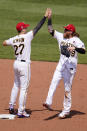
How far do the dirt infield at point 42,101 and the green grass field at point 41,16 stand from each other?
98.7 inches

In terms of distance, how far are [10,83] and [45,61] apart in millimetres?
2861

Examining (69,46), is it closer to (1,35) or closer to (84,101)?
(84,101)

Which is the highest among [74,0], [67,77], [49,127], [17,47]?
[74,0]

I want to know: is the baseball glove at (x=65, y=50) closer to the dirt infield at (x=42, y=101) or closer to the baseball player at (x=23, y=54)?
the baseball player at (x=23, y=54)

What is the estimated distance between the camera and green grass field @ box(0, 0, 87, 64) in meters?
17.6

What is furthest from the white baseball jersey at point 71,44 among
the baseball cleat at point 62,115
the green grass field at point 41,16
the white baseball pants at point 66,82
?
the green grass field at point 41,16

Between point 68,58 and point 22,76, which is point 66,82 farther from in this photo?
point 22,76

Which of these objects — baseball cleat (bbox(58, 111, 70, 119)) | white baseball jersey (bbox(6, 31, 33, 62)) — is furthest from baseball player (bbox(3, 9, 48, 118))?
baseball cleat (bbox(58, 111, 70, 119))

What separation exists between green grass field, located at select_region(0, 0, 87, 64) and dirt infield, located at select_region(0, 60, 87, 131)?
8.22ft

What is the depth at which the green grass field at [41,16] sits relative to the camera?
694 inches

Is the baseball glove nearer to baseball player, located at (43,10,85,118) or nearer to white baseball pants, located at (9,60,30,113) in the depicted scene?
baseball player, located at (43,10,85,118)

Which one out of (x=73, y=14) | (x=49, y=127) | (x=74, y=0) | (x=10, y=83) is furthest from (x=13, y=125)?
(x=74, y=0)

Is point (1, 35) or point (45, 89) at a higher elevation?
point (1, 35)

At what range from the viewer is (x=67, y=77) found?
33.0ft
